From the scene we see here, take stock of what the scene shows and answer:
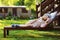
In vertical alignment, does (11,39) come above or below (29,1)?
below

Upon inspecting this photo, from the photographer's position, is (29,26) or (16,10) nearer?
(29,26)

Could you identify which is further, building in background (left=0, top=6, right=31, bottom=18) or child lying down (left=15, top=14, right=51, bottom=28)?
building in background (left=0, top=6, right=31, bottom=18)

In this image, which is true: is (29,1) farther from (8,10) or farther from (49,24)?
(8,10)

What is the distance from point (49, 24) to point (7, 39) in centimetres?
193

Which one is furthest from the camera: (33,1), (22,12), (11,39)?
(22,12)

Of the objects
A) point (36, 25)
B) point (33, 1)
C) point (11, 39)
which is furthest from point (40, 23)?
point (33, 1)

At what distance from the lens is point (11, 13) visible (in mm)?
→ 36750

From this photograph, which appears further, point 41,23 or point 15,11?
point 15,11

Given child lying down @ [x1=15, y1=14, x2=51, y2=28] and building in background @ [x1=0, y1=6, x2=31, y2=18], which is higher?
child lying down @ [x1=15, y1=14, x2=51, y2=28]

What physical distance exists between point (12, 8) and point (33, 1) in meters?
17.3

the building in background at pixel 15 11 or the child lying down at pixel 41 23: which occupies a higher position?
the child lying down at pixel 41 23

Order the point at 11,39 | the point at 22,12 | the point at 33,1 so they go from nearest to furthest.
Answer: the point at 11,39 < the point at 33,1 < the point at 22,12

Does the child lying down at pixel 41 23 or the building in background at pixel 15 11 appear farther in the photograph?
the building in background at pixel 15 11

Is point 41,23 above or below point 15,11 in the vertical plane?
above
